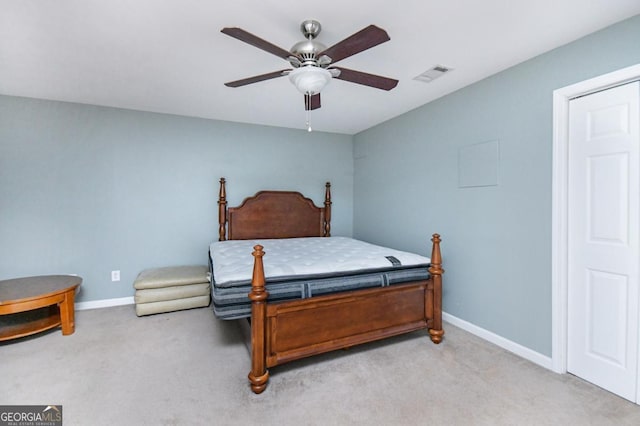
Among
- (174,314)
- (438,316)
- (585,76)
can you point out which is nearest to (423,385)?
(438,316)

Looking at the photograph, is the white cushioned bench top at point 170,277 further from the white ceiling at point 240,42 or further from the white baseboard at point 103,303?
the white ceiling at point 240,42

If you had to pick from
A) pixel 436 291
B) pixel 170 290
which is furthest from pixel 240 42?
pixel 170 290

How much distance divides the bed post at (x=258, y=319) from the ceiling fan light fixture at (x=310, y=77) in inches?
42.9

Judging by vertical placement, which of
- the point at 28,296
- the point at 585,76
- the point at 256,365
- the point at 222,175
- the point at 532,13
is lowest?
the point at 256,365

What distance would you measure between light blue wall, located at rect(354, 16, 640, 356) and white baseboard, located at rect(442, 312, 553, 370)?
47 mm

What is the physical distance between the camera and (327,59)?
1.83 m

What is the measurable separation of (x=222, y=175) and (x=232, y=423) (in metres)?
3.13

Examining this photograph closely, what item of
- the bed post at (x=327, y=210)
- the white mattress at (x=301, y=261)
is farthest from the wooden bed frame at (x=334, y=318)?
the bed post at (x=327, y=210)

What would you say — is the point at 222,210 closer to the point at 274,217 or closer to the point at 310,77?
the point at 274,217

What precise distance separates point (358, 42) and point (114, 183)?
11.3ft

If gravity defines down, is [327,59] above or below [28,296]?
above

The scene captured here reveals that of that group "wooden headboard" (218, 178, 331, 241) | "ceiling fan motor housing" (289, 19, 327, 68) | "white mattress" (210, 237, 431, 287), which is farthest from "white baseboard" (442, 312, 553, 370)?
"ceiling fan motor housing" (289, 19, 327, 68)

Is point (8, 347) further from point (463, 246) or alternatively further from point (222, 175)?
point (463, 246)

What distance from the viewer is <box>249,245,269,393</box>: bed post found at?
1.99m
